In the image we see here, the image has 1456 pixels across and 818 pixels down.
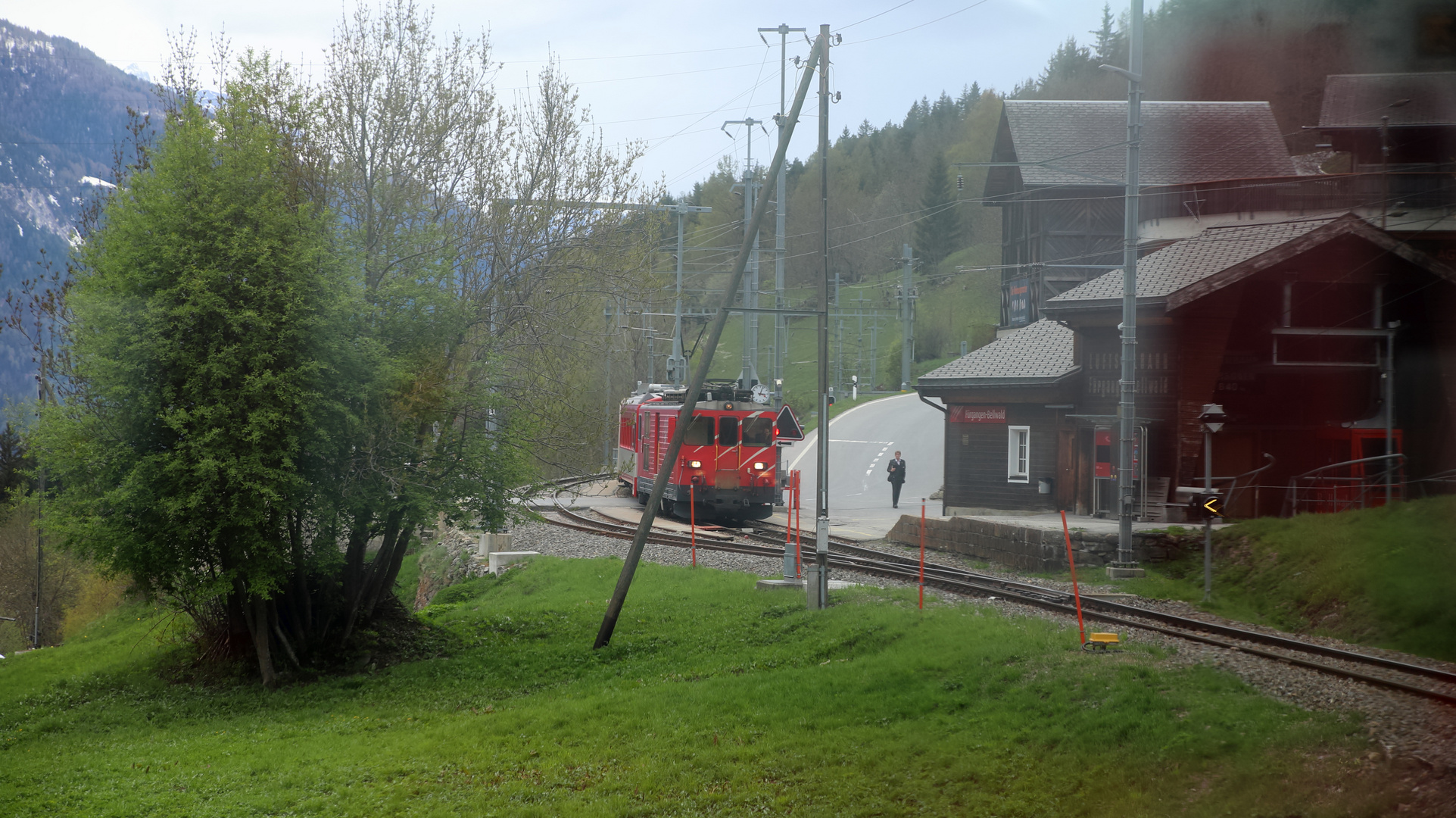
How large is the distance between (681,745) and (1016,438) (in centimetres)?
1746

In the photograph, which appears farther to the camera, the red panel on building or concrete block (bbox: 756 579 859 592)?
the red panel on building

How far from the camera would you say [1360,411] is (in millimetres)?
10133

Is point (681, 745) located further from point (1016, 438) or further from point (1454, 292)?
point (1016, 438)

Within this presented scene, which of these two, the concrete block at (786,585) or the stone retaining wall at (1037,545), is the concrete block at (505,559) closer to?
the concrete block at (786,585)

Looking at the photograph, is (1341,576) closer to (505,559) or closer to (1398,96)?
(1398,96)

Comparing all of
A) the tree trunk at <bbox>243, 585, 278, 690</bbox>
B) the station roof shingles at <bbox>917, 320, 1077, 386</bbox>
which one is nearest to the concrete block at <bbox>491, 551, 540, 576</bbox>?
the tree trunk at <bbox>243, 585, 278, 690</bbox>

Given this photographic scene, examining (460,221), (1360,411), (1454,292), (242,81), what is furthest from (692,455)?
(1454,292)

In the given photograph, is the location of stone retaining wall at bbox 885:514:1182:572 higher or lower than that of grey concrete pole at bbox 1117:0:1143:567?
lower

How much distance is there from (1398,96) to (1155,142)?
13.8 meters

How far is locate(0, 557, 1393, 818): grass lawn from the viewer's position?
19.4 ft

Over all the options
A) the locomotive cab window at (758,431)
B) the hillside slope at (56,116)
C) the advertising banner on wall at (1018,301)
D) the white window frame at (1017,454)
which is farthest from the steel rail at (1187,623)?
the hillside slope at (56,116)

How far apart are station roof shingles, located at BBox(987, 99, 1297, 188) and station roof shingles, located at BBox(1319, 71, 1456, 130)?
128cm

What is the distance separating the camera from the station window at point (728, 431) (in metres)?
22.9

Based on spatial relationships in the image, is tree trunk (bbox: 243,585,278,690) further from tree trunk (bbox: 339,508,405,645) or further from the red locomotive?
the red locomotive
